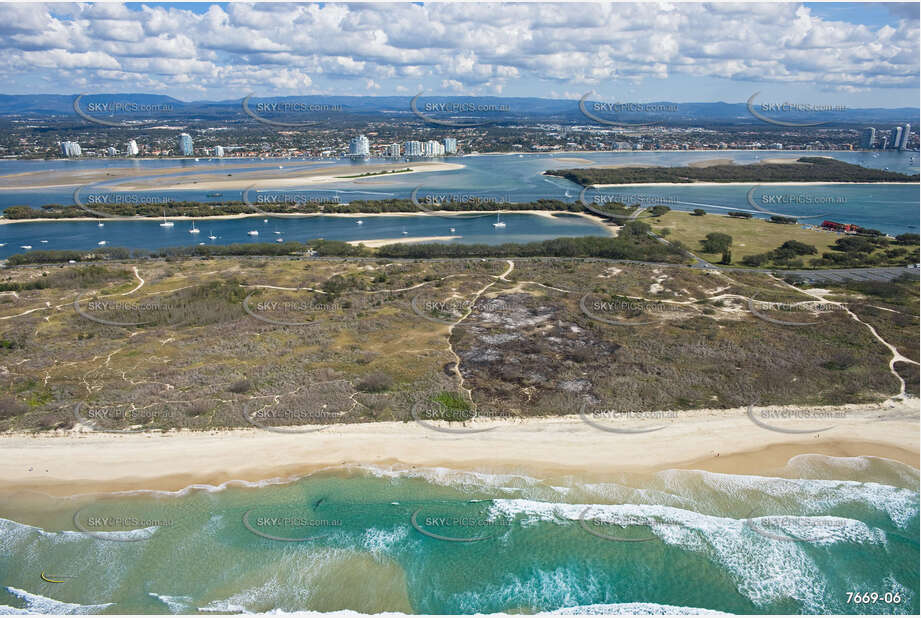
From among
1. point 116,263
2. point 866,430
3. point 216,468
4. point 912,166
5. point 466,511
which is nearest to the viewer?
point 466,511

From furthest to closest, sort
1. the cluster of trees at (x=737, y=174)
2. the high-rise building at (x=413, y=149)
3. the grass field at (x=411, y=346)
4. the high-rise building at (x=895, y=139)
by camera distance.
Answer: the high-rise building at (x=895, y=139) → the high-rise building at (x=413, y=149) → the cluster of trees at (x=737, y=174) → the grass field at (x=411, y=346)

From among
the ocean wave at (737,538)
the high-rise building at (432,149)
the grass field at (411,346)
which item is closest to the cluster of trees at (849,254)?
the grass field at (411,346)

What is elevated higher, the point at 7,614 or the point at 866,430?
the point at 866,430

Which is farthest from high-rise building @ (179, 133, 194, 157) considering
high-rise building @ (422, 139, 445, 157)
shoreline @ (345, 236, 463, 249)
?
Answer: shoreline @ (345, 236, 463, 249)

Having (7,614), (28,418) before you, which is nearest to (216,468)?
(7,614)

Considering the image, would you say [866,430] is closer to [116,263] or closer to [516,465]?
[516,465]

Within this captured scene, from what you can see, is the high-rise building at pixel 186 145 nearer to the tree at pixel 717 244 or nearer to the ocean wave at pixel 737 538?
the tree at pixel 717 244
